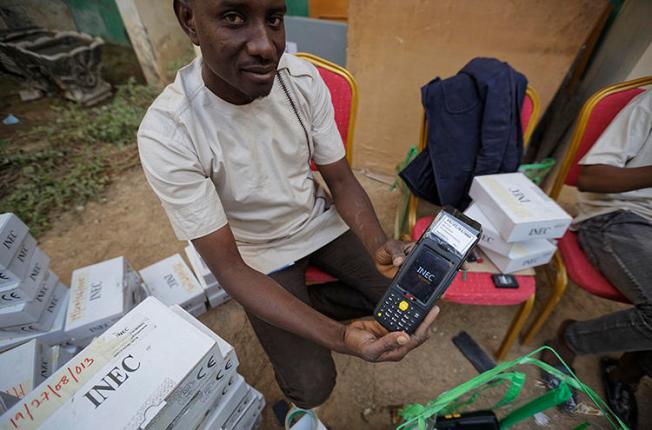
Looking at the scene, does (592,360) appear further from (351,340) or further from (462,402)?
(351,340)

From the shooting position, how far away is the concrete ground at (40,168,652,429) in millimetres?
1401

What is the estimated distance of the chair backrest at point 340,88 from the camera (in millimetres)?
1311

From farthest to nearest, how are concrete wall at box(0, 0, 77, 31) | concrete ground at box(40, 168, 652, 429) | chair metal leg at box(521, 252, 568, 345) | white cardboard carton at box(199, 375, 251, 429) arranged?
concrete wall at box(0, 0, 77, 31), concrete ground at box(40, 168, 652, 429), chair metal leg at box(521, 252, 568, 345), white cardboard carton at box(199, 375, 251, 429)

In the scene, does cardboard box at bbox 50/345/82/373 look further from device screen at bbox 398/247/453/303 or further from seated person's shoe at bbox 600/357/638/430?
seated person's shoe at bbox 600/357/638/430

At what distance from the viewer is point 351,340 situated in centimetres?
86

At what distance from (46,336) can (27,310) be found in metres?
0.13

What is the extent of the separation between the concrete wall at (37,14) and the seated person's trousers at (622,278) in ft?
12.5

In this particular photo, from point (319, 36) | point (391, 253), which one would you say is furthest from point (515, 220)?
point (319, 36)

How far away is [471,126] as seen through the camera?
1323 mm

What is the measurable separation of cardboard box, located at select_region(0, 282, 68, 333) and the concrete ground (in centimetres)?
57

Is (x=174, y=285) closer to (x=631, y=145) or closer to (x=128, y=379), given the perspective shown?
(x=128, y=379)

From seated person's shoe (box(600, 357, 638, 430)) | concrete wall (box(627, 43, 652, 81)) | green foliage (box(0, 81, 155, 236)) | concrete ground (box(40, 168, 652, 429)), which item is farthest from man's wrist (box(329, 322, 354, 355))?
green foliage (box(0, 81, 155, 236))

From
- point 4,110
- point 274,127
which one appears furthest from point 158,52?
point 274,127

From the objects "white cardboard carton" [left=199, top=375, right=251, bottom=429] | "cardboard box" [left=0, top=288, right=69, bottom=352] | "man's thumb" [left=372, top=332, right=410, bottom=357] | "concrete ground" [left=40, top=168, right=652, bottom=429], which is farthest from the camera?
"concrete ground" [left=40, top=168, right=652, bottom=429]
